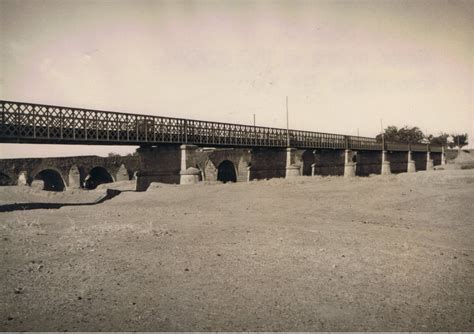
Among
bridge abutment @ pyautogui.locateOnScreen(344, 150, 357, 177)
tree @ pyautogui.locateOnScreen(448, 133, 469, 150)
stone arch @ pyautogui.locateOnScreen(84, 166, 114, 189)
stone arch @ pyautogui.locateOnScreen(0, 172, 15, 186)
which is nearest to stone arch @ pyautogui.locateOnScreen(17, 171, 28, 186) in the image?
stone arch @ pyautogui.locateOnScreen(0, 172, 15, 186)

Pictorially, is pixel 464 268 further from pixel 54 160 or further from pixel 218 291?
pixel 54 160

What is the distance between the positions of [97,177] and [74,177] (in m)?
4.44

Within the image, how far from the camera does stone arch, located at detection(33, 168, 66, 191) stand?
3108 cm

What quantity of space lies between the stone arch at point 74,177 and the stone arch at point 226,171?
1428 cm

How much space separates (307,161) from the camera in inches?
1529

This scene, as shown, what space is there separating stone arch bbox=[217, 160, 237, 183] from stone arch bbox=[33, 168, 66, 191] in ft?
52.1

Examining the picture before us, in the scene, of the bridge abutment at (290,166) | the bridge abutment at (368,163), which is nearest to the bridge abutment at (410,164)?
the bridge abutment at (368,163)

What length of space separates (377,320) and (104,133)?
18695 millimetres

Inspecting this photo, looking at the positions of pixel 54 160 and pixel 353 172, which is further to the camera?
pixel 353 172

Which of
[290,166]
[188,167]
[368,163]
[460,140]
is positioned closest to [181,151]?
[188,167]

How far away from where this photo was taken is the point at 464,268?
4801mm

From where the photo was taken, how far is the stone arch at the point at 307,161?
3828 centimetres

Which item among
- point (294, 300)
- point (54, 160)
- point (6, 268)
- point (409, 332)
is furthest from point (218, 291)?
point (54, 160)

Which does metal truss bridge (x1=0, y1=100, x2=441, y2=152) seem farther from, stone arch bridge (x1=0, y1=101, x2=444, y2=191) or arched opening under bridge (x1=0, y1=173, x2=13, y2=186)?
arched opening under bridge (x1=0, y1=173, x2=13, y2=186)
